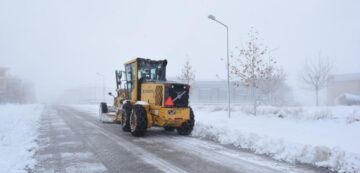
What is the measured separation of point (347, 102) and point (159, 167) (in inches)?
1806

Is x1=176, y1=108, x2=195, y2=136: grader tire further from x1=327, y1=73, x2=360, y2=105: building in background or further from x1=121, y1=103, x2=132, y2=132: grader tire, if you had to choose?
x1=327, y1=73, x2=360, y2=105: building in background

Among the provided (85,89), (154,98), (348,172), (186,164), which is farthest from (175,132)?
(85,89)

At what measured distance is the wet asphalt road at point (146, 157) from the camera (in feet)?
30.5

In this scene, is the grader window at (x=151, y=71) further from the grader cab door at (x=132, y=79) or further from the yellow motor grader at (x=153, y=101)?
the grader cab door at (x=132, y=79)

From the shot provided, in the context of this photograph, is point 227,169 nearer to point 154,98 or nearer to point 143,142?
point 143,142

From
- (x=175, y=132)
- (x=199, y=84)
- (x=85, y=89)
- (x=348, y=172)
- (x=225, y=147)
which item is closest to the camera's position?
(x=348, y=172)

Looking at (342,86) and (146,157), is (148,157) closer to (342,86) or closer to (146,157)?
(146,157)

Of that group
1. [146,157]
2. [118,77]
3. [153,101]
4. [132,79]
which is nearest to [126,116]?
[132,79]

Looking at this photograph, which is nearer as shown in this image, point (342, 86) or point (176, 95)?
point (176, 95)

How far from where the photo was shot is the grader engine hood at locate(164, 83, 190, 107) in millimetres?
15883

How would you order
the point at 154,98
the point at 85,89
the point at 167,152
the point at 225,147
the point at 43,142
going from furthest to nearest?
1. the point at 85,89
2. the point at 154,98
3. the point at 43,142
4. the point at 225,147
5. the point at 167,152

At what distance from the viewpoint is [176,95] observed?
52.8 feet

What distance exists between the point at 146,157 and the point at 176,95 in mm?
5471

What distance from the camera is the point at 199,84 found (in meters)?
85.8
